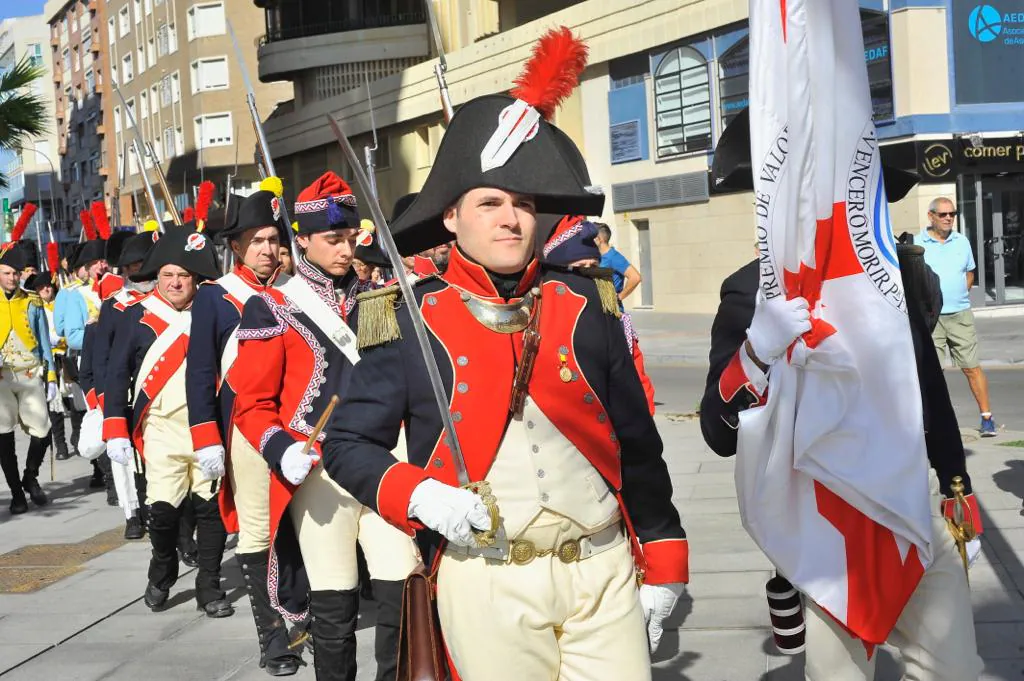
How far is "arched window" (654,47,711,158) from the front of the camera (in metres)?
27.9

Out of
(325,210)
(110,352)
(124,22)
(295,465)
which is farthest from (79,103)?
(295,465)

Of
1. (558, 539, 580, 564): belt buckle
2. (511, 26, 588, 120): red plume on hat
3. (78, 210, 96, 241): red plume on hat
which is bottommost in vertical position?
(558, 539, 580, 564): belt buckle

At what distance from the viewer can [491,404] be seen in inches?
132

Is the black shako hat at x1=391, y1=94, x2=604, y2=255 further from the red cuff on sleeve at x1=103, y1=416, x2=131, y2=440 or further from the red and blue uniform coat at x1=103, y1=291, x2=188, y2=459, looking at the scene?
the red cuff on sleeve at x1=103, y1=416, x2=131, y2=440

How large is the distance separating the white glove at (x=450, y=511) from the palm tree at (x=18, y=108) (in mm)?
17739

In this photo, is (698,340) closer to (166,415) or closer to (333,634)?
(166,415)

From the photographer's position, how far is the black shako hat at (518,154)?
3.40 m

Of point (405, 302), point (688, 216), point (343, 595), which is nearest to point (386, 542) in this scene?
point (343, 595)

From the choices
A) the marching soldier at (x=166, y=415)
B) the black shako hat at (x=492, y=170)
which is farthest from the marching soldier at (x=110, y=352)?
the black shako hat at (x=492, y=170)

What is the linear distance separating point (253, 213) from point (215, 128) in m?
59.9

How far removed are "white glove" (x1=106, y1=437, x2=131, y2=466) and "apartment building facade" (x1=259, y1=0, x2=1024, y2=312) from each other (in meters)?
10.3

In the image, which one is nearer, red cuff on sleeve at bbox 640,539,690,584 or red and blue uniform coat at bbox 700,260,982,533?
red cuff on sleeve at bbox 640,539,690,584

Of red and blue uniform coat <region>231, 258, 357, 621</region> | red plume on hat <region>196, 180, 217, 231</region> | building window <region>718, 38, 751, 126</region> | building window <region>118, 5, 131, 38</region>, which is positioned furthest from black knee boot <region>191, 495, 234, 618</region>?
building window <region>118, 5, 131, 38</region>

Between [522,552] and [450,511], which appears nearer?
[450,511]
